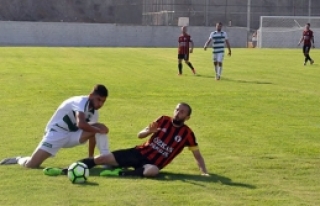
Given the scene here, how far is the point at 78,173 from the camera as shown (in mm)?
10281

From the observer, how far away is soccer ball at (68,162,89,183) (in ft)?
33.7

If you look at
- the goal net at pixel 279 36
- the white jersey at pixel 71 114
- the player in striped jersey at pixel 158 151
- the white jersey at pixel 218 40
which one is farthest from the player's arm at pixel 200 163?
the goal net at pixel 279 36

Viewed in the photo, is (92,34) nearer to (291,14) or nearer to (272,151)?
(291,14)

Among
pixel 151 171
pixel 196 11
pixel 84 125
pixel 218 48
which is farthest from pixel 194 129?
pixel 196 11

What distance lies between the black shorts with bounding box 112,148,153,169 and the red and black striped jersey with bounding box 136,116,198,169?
119 mm

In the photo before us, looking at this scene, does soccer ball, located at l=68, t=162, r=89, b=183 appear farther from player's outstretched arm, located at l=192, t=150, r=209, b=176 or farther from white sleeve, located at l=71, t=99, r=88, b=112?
player's outstretched arm, located at l=192, t=150, r=209, b=176

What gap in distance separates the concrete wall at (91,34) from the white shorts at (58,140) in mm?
53055

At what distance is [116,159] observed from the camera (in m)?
11.0

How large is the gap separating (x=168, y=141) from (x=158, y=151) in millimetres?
228

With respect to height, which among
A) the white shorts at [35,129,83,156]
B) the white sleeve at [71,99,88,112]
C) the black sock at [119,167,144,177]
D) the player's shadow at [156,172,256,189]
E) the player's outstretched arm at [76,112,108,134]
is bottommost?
the player's shadow at [156,172,256,189]

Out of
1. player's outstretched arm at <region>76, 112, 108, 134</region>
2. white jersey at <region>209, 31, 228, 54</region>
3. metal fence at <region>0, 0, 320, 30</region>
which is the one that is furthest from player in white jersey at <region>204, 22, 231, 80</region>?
metal fence at <region>0, 0, 320, 30</region>

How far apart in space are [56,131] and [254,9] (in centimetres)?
6747

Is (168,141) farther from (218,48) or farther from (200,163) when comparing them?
(218,48)

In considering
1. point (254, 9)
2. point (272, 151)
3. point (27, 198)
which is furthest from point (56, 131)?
point (254, 9)
